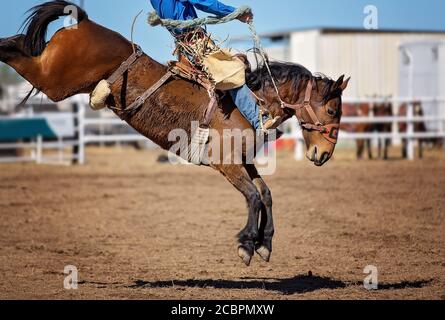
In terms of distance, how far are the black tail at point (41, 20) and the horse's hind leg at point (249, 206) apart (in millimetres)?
1831

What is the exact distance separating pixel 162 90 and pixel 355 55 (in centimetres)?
2590

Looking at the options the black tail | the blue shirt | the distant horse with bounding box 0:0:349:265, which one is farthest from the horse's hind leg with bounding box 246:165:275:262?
the black tail

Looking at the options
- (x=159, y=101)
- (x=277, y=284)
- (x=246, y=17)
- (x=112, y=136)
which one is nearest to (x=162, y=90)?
(x=159, y=101)

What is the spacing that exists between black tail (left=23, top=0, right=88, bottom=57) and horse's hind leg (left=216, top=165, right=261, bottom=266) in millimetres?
1831

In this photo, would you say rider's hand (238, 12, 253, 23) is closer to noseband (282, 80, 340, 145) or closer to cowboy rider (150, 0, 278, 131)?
cowboy rider (150, 0, 278, 131)

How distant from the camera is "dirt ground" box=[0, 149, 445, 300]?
6.21m

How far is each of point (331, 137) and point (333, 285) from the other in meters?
1.31

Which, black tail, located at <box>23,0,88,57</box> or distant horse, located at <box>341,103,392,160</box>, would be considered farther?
distant horse, located at <box>341,103,392,160</box>

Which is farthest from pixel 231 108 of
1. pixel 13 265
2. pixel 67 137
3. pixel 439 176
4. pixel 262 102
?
pixel 67 137

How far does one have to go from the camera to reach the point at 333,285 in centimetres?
625

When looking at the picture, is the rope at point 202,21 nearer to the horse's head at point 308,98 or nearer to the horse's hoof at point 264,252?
the horse's head at point 308,98

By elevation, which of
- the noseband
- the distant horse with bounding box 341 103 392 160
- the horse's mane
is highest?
the distant horse with bounding box 341 103 392 160
